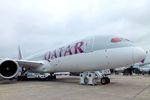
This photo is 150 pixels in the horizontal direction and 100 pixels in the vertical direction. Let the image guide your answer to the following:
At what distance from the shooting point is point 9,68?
1645cm

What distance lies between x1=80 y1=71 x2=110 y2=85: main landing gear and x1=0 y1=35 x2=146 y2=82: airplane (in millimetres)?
143

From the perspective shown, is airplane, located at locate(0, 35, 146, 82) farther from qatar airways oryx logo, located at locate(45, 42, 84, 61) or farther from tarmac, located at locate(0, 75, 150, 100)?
tarmac, located at locate(0, 75, 150, 100)

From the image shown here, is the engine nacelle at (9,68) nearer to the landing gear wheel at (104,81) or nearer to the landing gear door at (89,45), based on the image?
the landing gear door at (89,45)

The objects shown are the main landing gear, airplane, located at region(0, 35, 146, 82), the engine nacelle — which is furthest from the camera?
the engine nacelle

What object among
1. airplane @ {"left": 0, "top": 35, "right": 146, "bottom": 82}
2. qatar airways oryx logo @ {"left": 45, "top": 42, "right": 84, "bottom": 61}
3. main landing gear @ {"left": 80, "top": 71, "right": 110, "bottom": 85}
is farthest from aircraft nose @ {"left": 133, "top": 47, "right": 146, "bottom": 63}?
qatar airways oryx logo @ {"left": 45, "top": 42, "right": 84, "bottom": 61}

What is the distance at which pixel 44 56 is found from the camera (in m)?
19.9

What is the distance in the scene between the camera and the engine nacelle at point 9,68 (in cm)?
1608

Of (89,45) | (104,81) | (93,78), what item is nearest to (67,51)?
(89,45)

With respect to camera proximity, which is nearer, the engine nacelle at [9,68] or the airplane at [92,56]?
the airplane at [92,56]

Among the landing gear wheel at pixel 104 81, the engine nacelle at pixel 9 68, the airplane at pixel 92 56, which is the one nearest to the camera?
the airplane at pixel 92 56

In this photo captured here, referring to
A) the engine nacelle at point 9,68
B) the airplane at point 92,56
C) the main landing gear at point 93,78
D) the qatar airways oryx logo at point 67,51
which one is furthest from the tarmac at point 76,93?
the engine nacelle at point 9,68

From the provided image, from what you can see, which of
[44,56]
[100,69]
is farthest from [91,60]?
[44,56]

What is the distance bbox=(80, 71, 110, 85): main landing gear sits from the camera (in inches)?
535

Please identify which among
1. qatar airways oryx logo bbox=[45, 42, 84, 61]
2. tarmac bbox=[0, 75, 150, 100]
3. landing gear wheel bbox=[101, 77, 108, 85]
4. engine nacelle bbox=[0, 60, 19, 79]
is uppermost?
qatar airways oryx logo bbox=[45, 42, 84, 61]
